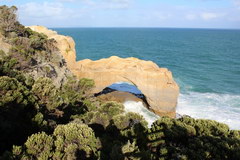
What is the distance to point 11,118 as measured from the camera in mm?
10305

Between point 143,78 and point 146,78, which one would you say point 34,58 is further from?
point 146,78

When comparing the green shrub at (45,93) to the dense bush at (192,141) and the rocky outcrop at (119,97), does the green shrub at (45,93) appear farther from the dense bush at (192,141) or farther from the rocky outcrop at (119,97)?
the rocky outcrop at (119,97)

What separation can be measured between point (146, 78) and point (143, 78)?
0.34 m

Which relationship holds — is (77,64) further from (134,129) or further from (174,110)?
(134,129)

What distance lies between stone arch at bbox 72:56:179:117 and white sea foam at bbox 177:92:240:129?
8.72ft

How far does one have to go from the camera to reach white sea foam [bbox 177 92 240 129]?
977 inches

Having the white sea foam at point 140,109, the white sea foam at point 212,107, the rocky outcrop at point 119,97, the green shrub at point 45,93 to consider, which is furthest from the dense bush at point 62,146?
the white sea foam at point 212,107

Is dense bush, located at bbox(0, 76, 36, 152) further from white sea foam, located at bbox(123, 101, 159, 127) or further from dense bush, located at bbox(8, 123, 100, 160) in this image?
white sea foam, located at bbox(123, 101, 159, 127)

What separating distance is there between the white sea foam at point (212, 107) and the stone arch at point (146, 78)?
8.72 ft

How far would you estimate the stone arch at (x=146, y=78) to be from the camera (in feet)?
81.7

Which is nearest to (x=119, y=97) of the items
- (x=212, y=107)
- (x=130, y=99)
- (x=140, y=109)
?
(x=130, y=99)

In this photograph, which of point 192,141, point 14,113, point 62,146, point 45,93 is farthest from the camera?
point 45,93

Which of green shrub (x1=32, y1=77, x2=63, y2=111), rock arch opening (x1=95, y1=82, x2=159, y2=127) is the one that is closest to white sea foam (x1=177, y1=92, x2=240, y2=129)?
rock arch opening (x1=95, y1=82, x2=159, y2=127)

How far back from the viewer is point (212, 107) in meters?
27.5
